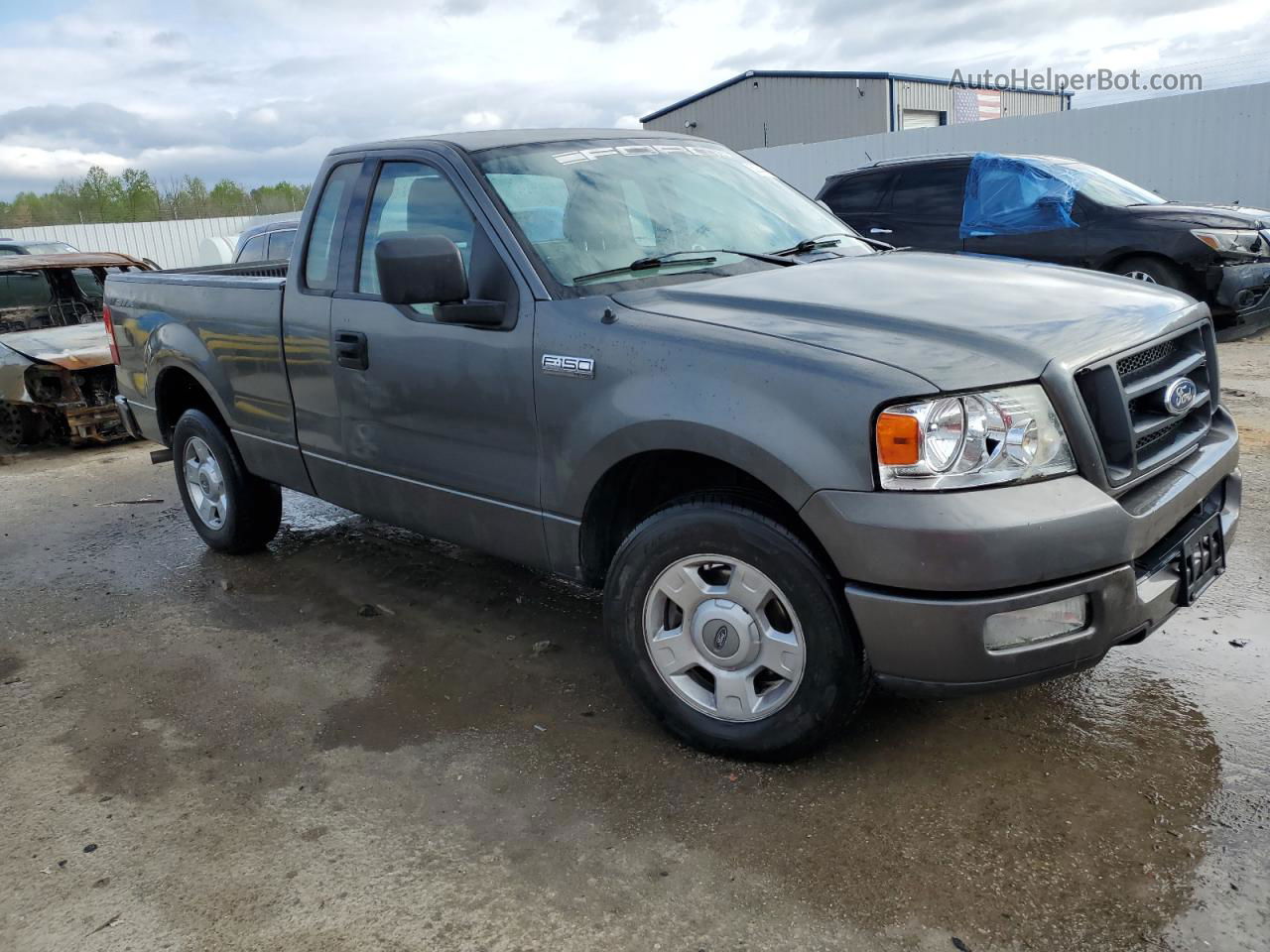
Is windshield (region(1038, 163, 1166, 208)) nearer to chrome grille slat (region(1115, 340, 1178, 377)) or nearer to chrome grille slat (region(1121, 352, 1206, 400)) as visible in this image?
chrome grille slat (region(1121, 352, 1206, 400))

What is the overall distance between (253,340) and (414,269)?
5.40 feet

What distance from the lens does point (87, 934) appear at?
2.58 m

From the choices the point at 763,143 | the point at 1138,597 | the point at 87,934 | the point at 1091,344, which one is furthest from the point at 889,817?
the point at 763,143

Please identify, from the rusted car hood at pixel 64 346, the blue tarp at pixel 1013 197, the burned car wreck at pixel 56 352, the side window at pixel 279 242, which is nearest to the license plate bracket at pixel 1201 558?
the blue tarp at pixel 1013 197

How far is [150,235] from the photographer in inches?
1172

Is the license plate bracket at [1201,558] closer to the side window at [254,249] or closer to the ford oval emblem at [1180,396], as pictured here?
the ford oval emblem at [1180,396]

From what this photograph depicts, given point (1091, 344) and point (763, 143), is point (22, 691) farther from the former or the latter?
point (763, 143)

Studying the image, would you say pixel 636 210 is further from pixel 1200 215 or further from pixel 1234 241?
pixel 1200 215

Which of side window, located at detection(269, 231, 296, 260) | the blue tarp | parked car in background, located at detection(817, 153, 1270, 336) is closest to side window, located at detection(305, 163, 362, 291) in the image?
parked car in background, located at detection(817, 153, 1270, 336)

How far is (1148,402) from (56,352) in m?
7.97

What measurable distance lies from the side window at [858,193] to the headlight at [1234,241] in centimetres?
298

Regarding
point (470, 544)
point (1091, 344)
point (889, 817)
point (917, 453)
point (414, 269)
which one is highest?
point (414, 269)

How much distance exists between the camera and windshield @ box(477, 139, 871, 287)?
354cm

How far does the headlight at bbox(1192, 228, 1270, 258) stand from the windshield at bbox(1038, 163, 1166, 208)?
2.66ft
